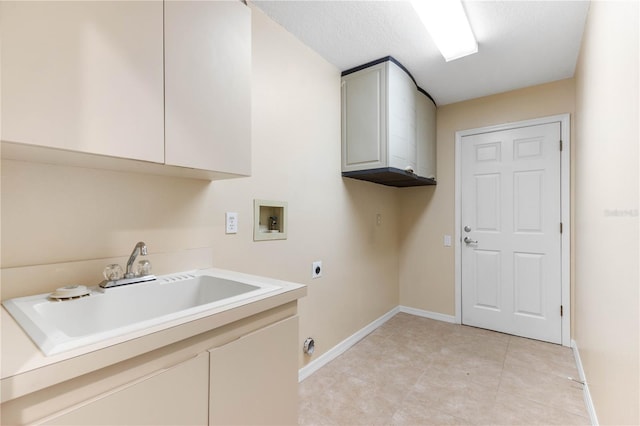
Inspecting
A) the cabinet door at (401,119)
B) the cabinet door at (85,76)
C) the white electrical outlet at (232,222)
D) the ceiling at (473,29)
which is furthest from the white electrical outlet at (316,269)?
the ceiling at (473,29)

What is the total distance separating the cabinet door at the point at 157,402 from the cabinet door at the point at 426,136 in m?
2.49

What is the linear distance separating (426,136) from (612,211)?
75.0 inches

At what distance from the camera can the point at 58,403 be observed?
0.59m

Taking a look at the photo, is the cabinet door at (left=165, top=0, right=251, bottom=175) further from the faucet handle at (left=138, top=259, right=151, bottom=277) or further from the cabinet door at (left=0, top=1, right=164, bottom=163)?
the faucet handle at (left=138, top=259, right=151, bottom=277)

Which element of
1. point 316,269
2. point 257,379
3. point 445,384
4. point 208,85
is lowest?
point 445,384

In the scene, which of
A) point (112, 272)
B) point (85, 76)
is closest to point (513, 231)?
point (112, 272)

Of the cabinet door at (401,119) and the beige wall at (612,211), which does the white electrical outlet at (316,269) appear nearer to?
the cabinet door at (401,119)

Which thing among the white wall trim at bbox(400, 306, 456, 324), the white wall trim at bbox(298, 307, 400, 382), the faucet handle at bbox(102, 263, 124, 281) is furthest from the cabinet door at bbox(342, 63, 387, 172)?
the white wall trim at bbox(400, 306, 456, 324)

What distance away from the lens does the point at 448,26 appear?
1.89 metres

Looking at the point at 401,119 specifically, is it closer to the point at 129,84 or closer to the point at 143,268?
the point at 129,84

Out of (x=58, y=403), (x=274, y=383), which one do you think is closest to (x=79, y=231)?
(x=58, y=403)

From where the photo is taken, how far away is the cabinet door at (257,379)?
891mm

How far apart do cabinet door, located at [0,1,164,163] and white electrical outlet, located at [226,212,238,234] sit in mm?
623

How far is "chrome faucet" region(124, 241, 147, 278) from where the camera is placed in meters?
1.18
